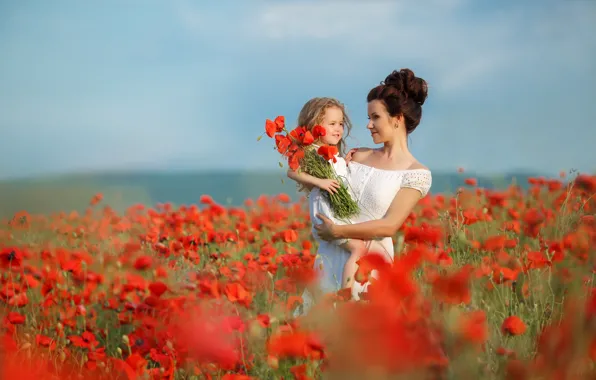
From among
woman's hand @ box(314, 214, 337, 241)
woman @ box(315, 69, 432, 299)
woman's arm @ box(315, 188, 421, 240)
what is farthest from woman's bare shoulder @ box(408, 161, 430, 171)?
woman's hand @ box(314, 214, 337, 241)

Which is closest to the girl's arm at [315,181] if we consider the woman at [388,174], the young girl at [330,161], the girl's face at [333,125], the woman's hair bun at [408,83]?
the young girl at [330,161]

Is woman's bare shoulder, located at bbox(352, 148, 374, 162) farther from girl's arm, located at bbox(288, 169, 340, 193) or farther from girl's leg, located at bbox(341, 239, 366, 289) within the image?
girl's leg, located at bbox(341, 239, 366, 289)

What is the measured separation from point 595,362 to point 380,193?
1.55m

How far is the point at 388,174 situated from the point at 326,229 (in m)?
0.39

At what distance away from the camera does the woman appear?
275 cm

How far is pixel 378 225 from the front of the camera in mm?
2695

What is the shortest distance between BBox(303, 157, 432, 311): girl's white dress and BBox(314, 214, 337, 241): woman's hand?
0.07 metres

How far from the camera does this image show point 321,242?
2.97m

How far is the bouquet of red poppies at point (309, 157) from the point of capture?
2809 mm

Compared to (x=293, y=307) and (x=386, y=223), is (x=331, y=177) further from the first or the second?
(x=293, y=307)

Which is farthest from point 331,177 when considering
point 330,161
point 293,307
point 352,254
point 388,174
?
point 293,307

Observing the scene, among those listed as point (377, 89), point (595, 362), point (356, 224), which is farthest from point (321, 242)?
point (595, 362)

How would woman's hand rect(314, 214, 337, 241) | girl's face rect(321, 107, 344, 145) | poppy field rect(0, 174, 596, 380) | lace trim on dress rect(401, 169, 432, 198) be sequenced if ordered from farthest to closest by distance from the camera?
girl's face rect(321, 107, 344, 145)
lace trim on dress rect(401, 169, 432, 198)
woman's hand rect(314, 214, 337, 241)
poppy field rect(0, 174, 596, 380)

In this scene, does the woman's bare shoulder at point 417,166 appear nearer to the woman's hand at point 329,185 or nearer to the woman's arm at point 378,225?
the woman's arm at point 378,225
